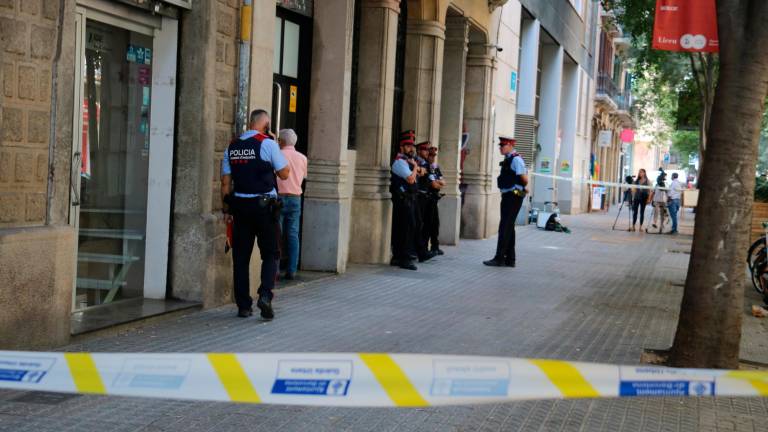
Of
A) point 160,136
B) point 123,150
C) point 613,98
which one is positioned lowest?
point 123,150

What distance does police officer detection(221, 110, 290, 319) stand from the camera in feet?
29.7

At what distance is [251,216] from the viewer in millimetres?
9141

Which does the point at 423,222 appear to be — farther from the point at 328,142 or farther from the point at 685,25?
the point at 685,25

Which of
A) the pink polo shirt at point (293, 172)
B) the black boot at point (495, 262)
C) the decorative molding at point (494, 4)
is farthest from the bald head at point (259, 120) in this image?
the decorative molding at point (494, 4)

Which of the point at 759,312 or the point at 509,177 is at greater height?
the point at 509,177

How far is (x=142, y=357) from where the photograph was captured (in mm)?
3855

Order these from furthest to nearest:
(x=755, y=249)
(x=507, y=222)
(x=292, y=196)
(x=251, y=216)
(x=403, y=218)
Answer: (x=507, y=222) < (x=755, y=249) < (x=403, y=218) < (x=292, y=196) < (x=251, y=216)

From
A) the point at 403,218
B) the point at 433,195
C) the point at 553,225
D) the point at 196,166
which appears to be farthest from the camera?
the point at 553,225

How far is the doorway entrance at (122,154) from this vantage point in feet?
29.0

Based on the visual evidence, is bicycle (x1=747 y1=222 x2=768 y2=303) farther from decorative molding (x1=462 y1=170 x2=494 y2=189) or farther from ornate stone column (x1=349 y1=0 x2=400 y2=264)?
decorative molding (x1=462 y1=170 x2=494 y2=189)

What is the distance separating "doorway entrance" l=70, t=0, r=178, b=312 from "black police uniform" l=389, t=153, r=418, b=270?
5315 mm

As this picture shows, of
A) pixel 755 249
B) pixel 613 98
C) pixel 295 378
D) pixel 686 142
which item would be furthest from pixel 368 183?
pixel 686 142

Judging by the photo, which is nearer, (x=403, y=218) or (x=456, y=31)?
(x=403, y=218)

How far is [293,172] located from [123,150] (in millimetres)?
2877
